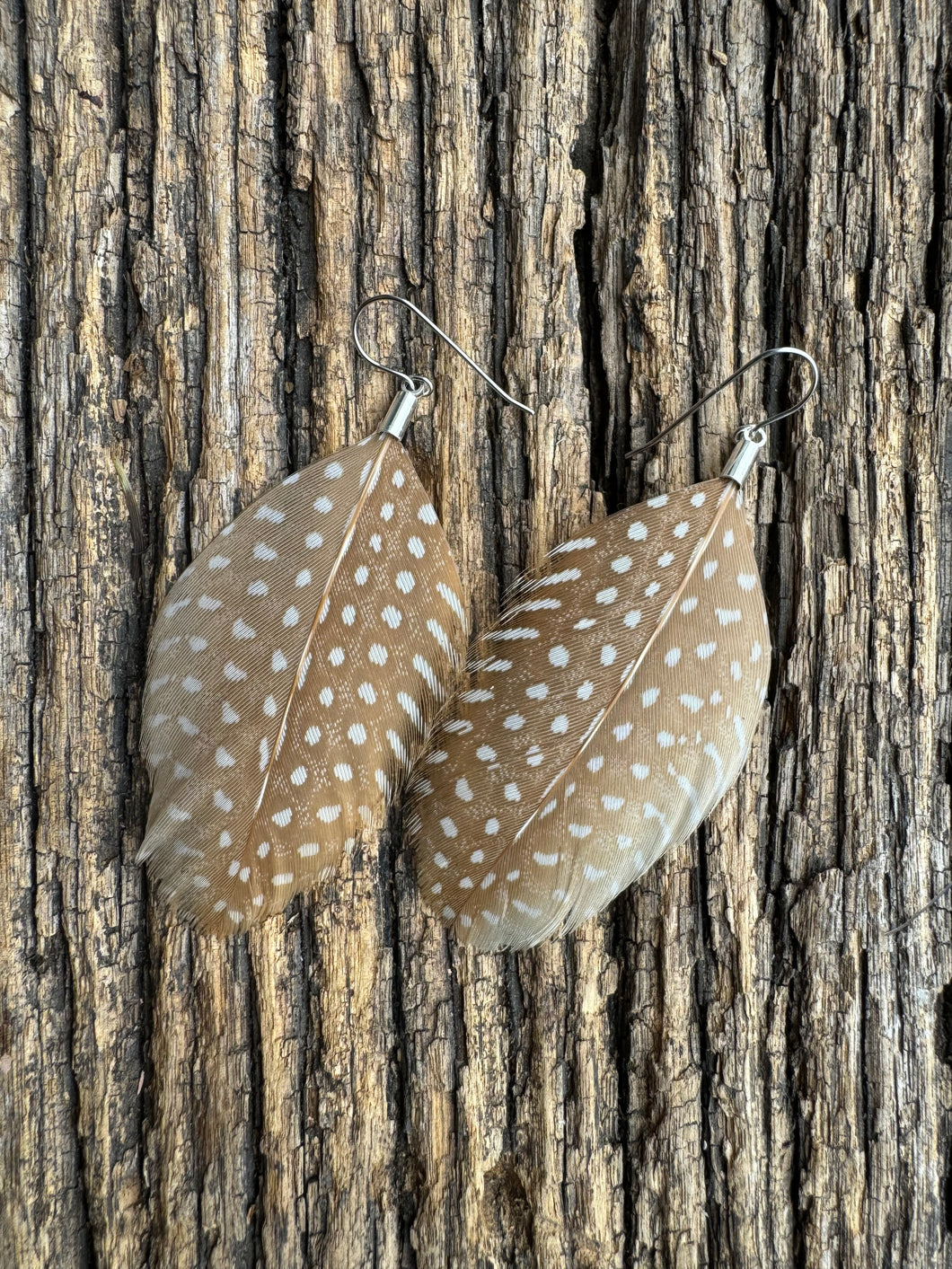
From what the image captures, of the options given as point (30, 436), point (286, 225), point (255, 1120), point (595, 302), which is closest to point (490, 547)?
point (595, 302)

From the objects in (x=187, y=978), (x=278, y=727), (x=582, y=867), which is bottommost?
(x=187, y=978)

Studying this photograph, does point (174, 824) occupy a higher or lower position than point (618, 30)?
lower

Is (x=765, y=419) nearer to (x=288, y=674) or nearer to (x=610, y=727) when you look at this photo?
(x=610, y=727)

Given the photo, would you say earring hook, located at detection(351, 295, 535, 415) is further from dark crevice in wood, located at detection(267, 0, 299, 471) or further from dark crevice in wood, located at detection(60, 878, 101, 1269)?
dark crevice in wood, located at detection(60, 878, 101, 1269)

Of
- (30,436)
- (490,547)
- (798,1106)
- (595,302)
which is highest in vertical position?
(595,302)

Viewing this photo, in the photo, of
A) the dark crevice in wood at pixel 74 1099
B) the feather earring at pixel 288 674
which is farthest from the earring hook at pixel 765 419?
the dark crevice in wood at pixel 74 1099

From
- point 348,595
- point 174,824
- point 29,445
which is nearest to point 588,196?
point 348,595

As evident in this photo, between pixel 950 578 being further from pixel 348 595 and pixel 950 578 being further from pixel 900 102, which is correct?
pixel 348 595
